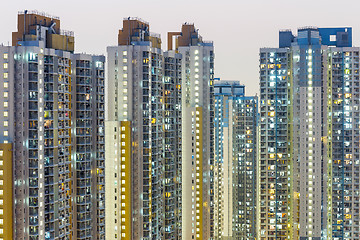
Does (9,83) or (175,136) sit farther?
(175,136)

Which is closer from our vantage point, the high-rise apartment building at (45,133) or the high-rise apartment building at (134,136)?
the high-rise apartment building at (45,133)

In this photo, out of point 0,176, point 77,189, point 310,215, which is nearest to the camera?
point 0,176

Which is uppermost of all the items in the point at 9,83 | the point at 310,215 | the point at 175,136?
the point at 9,83

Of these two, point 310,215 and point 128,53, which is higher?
point 128,53

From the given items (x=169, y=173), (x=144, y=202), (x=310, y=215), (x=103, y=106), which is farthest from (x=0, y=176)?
(x=310, y=215)

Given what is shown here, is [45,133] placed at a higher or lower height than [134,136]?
higher

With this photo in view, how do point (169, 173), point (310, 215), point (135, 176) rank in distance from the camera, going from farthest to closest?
1. point (310, 215)
2. point (169, 173)
3. point (135, 176)

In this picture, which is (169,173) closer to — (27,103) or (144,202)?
(144,202)
